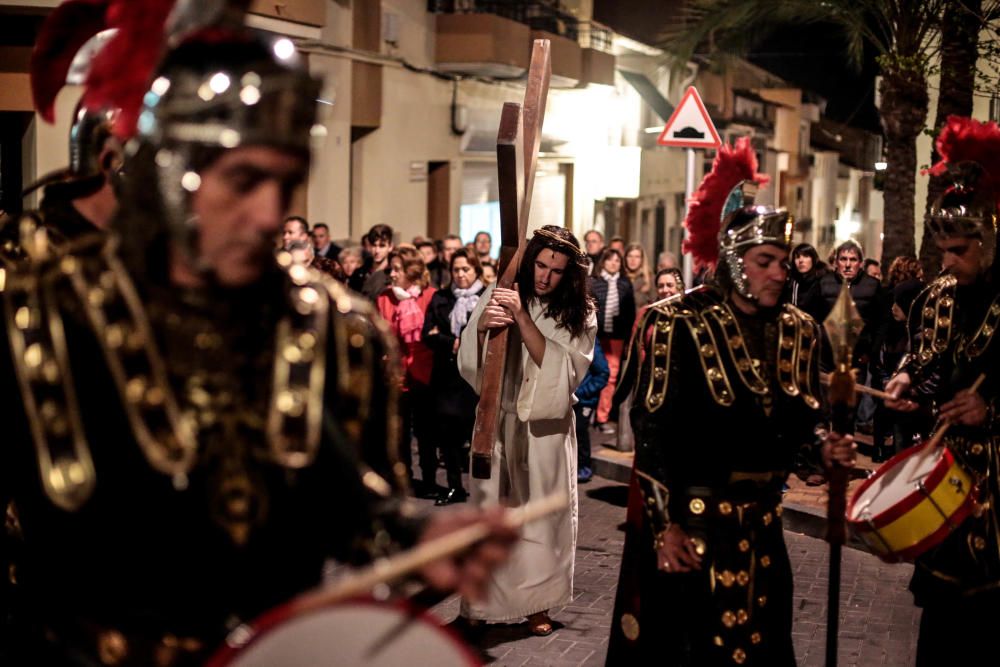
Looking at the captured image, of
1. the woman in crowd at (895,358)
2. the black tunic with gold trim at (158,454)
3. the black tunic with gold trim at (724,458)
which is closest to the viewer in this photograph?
the black tunic with gold trim at (158,454)

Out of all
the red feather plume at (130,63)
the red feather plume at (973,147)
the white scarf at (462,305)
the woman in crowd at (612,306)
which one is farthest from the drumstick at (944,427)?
the woman in crowd at (612,306)

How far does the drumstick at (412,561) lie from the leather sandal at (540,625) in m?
4.84

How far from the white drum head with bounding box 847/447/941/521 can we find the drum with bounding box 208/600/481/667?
10.3 feet

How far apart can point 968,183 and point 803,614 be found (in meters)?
3.00

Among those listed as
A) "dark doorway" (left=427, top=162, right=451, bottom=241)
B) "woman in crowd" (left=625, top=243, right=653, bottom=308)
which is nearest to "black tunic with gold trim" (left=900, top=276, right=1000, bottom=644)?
"woman in crowd" (left=625, top=243, right=653, bottom=308)

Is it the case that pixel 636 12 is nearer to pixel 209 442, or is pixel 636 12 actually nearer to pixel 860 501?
pixel 860 501

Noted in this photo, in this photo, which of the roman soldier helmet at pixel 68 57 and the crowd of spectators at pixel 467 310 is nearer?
the roman soldier helmet at pixel 68 57

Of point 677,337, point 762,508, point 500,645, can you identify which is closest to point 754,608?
point 762,508

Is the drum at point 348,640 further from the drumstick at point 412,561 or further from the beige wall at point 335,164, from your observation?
the beige wall at point 335,164

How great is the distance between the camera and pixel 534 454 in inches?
316

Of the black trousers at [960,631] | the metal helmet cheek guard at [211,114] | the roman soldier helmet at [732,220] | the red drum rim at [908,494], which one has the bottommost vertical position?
the black trousers at [960,631]

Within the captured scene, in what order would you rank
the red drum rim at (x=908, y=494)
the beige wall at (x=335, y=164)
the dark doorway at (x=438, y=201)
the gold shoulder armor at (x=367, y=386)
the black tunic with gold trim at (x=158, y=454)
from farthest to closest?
the dark doorway at (x=438, y=201), the beige wall at (x=335, y=164), the red drum rim at (x=908, y=494), the gold shoulder armor at (x=367, y=386), the black tunic with gold trim at (x=158, y=454)

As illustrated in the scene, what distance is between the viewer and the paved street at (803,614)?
774 cm

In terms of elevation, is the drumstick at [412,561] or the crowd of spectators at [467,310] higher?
the drumstick at [412,561]
